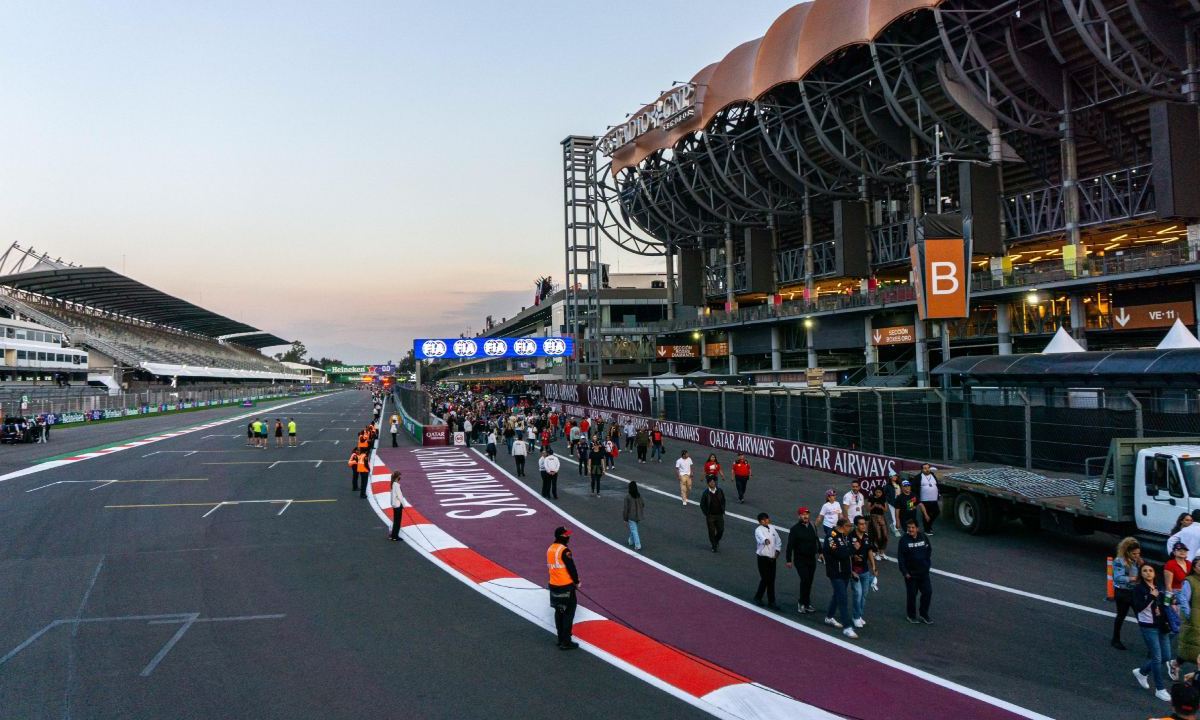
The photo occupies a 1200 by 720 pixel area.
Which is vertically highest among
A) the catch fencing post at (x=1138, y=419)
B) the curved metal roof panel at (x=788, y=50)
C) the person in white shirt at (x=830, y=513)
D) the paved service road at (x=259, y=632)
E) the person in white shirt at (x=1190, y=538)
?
the curved metal roof panel at (x=788, y=50)

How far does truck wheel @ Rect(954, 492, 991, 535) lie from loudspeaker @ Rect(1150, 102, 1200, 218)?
32.3 metres

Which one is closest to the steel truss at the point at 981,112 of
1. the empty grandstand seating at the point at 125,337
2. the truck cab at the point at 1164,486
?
the truck cab at the point at 1164,486

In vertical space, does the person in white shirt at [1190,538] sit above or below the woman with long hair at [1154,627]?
above

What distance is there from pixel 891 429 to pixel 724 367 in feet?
207

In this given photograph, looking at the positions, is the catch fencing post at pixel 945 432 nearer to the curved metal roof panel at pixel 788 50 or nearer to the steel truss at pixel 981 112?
the steel truss at pixel 981 112

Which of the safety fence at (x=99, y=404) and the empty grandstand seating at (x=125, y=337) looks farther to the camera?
the empty grandstand seating at (x=125, y=337)

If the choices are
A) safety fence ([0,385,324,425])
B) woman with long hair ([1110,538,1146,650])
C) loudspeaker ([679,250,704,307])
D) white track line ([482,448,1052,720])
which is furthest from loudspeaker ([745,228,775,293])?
woman with long hair ([1110,538,1146,650])

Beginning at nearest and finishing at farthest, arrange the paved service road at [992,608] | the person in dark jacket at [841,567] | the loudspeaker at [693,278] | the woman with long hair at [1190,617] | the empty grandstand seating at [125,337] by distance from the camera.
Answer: the woman with long hair at [1190,617], the paved service road at [992,608], the person in dark jacket at [841,567], the loudspeaker at [693,278], the empty grandstand seating at [125,337]

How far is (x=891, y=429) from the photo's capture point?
2131cm

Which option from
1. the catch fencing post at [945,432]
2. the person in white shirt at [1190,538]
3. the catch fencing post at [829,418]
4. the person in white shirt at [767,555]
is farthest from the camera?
the catch fencing post at [829,418]

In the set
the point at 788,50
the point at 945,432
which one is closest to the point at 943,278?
the point at 945,432

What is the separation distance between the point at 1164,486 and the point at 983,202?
4074 centimetres

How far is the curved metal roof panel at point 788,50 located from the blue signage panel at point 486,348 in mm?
25908

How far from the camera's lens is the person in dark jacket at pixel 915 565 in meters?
9.38
